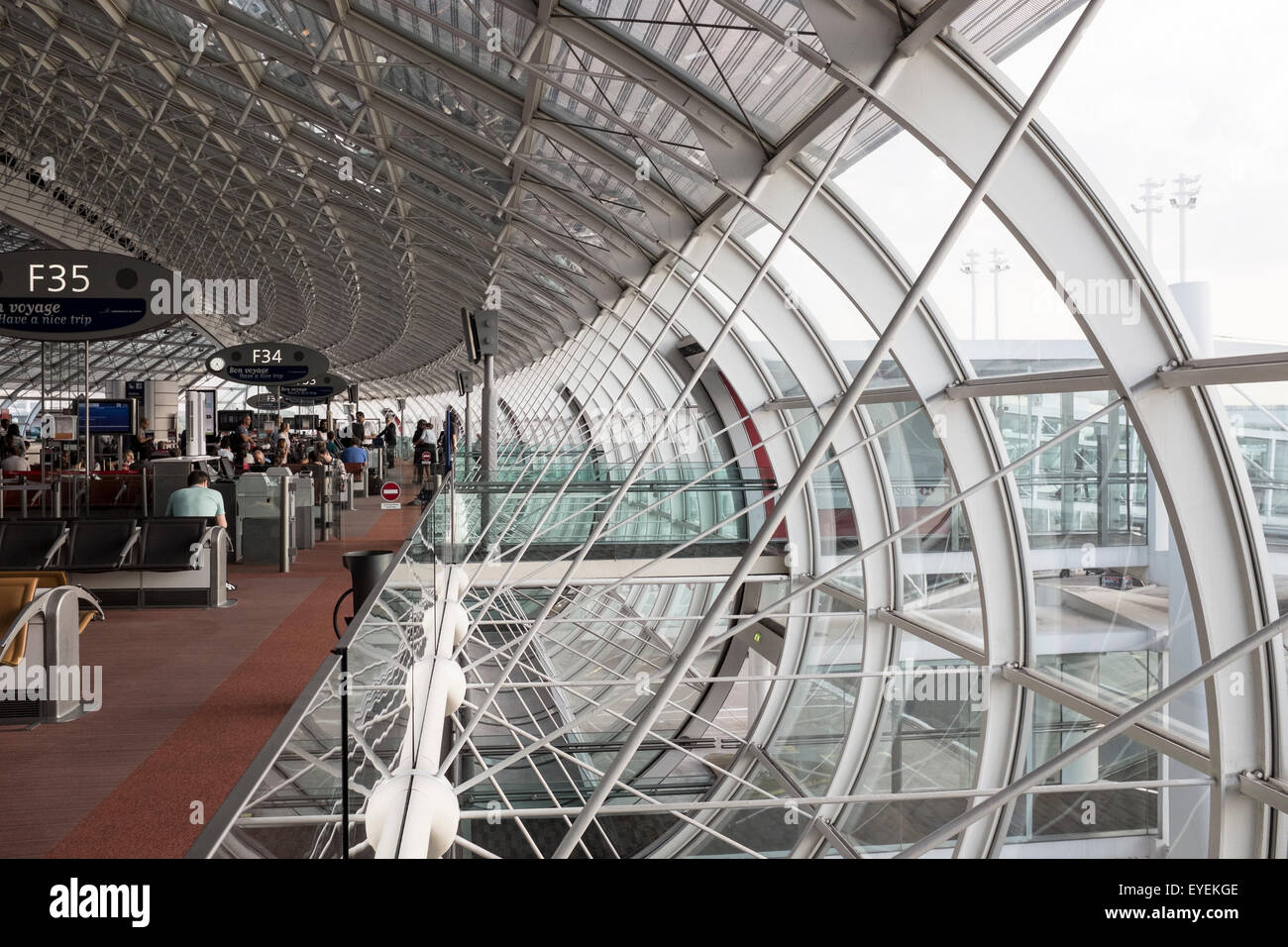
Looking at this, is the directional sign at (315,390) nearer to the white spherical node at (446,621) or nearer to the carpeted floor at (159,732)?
the carpeted floor at (159,732)

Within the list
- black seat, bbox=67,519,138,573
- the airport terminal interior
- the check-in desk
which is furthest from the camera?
the check-in desk

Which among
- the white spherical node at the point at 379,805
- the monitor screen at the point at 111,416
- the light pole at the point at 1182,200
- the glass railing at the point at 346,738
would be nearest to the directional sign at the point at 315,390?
the monitor screen at the point at 111,416

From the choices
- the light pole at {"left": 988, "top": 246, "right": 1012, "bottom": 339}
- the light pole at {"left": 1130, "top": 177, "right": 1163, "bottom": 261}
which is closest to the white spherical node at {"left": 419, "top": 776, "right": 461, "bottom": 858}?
the light pole at {"left": 1130, "top": 177, "right": 1163, "bottom": 261}

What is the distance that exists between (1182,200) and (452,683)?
17.0 ft

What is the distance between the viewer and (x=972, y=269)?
7.79 metres

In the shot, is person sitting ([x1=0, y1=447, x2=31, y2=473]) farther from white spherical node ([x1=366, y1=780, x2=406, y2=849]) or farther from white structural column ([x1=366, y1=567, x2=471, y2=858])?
white spherical node ([x1=366, y1=780, x2=406, y2=849])

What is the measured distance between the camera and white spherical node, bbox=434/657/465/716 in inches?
247

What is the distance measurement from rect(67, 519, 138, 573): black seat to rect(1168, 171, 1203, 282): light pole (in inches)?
387

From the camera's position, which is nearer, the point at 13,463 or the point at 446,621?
the point at 446,621

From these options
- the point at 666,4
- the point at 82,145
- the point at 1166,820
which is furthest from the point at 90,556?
the point at 82,145

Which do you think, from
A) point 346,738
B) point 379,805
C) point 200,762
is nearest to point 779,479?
point 200,762

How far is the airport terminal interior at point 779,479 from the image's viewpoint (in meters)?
5.32

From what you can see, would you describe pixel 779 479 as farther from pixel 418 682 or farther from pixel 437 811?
pixel 437 811

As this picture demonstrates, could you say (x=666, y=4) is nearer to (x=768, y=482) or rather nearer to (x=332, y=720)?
(x=332, y=720)
